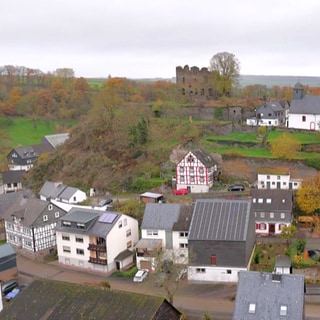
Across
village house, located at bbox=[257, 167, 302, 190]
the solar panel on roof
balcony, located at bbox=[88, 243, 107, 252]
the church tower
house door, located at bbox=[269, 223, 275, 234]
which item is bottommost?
balcony, located at bbox=[88, 243, 107, 252]

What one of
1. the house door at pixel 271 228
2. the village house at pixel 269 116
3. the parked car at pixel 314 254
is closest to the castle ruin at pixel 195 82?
the village house at pixel 269 116

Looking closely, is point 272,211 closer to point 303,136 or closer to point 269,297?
point 269,297

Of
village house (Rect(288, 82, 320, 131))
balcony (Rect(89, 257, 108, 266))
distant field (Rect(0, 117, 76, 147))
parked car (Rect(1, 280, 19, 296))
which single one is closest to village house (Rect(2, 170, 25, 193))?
distant field (Rect(0, 117, 76, 147))

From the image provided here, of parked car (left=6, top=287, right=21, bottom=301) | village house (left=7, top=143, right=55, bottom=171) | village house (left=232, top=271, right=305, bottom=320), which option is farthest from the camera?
village house (left=7, top=143, right=55, bottom=171)

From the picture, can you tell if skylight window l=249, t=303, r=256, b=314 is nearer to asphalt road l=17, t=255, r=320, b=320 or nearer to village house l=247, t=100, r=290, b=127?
asphalt road l=17, t=255, r=320, b=320

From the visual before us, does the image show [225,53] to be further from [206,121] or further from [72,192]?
[72,192]

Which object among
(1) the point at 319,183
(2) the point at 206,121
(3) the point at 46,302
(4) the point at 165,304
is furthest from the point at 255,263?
(2) the point at 206,121
